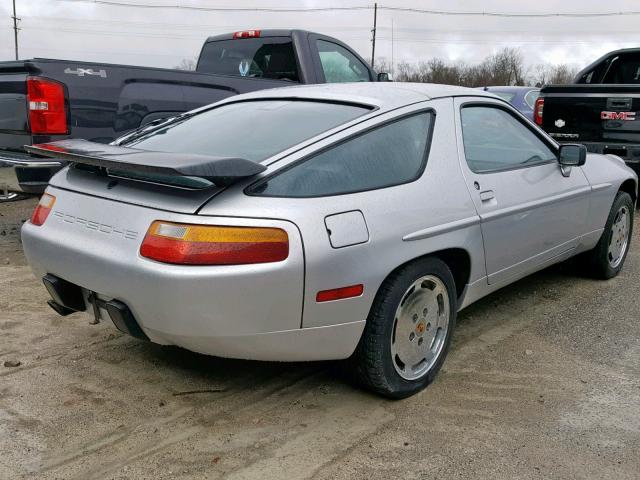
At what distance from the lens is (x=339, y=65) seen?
7.36 meters

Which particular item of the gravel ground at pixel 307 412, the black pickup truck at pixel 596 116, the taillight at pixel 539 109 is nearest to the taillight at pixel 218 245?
the gravel ground at pixel 307 412

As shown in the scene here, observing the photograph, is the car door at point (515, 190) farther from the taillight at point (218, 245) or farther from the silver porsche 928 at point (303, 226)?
the taillight at point (218, 245)

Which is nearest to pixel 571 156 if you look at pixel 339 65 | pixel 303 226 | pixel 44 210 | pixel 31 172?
pixel 303 226

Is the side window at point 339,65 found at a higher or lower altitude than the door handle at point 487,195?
higher

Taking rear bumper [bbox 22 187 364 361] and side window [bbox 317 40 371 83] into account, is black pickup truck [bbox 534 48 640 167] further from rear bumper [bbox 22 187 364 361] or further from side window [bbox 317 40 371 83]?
rear bumper [bbox 22 187 364 361]

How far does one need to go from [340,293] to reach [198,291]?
A: 603 millimetres

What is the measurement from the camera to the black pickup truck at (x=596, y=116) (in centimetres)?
734

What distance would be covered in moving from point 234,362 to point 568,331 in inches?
84.1

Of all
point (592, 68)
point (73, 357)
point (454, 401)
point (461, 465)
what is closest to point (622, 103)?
point (592, 68)

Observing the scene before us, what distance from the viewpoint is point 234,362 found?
355cm

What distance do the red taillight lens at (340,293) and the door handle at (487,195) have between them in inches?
42.2

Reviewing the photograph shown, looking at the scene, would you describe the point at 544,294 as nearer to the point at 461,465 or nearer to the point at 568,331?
the point at 568,331

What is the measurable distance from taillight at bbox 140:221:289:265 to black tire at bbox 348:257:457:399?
1.97 feet

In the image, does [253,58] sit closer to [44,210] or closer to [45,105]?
[45,105]
